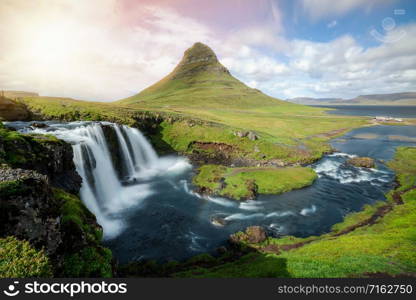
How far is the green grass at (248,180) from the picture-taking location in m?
36.7

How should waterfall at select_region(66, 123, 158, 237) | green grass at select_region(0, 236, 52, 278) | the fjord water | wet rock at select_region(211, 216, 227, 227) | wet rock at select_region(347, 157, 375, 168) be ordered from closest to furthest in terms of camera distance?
green grass at select_region(0, 236, 52, 278) < the fjord water < wet rock at select_region(211, 216, 227, 227) < waterfall at select_region(66, 123, 158, 237) < wet rock at select_region(347, 157, 375, 168)

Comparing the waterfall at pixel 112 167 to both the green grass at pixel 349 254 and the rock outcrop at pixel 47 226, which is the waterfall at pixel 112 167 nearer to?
the rock outcrop at pixel 47 226

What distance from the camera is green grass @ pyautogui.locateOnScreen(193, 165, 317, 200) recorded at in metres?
36.7

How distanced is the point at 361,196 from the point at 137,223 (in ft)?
123

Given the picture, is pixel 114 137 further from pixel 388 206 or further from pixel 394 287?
pixel 388 206

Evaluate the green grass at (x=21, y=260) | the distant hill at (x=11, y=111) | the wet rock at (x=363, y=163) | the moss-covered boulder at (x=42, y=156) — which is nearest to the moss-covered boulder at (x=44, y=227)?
the green grass at (x=21, y=260)

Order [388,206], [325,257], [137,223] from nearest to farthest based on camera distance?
[325,257]
[137,223]
[388,206]

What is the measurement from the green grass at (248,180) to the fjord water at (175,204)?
5.71ft

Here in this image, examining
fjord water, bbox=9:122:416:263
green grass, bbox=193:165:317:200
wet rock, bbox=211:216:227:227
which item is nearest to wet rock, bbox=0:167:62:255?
fjord water, bbox=9:122:416:263

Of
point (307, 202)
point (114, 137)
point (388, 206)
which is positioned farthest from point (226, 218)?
point (114, 137)

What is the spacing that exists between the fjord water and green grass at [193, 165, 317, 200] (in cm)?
174

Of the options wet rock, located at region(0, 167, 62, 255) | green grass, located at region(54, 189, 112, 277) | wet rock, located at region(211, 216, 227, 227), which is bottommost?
wet rock, located at region(211, 216, 227, 227)

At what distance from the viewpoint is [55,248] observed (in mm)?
11094

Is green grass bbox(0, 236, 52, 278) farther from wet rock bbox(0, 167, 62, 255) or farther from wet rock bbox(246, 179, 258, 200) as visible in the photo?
wet rock bbox(246, 179, 258, 200)
